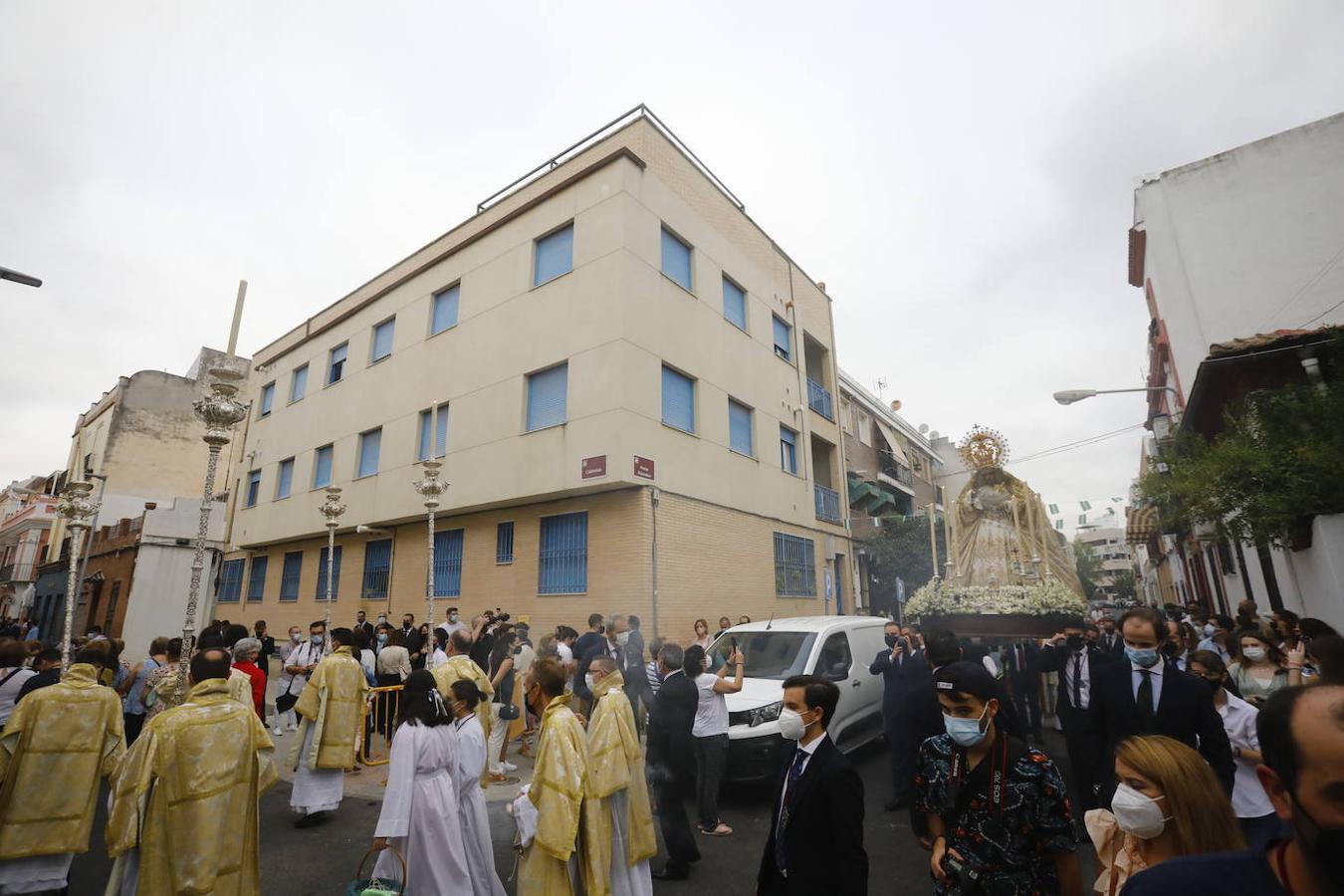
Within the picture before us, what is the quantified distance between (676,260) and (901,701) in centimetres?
1144

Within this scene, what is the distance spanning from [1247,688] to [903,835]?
3.24m

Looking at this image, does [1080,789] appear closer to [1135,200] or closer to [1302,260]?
[1302,260]

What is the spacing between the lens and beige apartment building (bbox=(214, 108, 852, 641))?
12.8 m

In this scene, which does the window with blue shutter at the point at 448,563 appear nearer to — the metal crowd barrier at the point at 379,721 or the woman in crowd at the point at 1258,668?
the metal crowd barrier at the point at 379,721

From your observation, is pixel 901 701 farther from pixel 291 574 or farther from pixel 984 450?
pixel 291 574

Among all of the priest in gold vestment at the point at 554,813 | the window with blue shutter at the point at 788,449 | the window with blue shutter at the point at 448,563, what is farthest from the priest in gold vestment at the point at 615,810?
the window with blue shutter at the point at 788,449

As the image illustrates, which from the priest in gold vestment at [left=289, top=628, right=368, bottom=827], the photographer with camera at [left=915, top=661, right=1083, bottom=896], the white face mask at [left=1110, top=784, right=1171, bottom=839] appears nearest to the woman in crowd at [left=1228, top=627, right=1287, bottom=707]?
the photographer with camera at [left=915, top=661, right=1083, bottom=896]

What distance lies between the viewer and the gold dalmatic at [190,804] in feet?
12.0

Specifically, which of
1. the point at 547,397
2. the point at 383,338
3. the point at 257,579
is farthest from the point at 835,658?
the point at 257,579

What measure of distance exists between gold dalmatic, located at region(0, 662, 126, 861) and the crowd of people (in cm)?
1

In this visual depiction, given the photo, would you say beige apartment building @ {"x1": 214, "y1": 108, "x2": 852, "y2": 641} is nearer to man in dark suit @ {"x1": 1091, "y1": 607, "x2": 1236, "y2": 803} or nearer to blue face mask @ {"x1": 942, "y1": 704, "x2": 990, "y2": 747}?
man in dark suit @ {"x1": 1091, "y1": 607, "x2": 1236, "y2": 803}

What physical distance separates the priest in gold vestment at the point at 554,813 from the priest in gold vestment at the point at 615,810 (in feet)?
0.41

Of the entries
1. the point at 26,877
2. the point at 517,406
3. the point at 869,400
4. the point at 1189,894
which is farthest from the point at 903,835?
the point at 869,400

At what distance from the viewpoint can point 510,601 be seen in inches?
539
